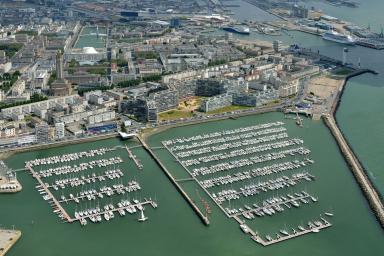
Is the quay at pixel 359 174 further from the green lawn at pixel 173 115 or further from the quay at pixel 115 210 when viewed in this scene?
the quay at pixel 115 210

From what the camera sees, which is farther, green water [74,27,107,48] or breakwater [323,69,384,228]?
green water [74,27,107,48]

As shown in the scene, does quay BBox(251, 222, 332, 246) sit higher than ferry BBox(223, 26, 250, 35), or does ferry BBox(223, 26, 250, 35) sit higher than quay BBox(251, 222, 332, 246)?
ferry BBox(223, 26, 250, 35)

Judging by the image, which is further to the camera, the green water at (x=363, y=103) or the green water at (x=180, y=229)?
the green water at (x=363, y=103)

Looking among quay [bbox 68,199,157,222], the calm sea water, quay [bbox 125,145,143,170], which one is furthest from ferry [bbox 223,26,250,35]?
quay [bbox 68,199,157,222]

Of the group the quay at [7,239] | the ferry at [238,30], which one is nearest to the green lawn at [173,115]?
the quay at [7,239]

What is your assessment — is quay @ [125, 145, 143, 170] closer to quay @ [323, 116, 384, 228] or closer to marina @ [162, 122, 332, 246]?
marina @ [162, 122, 332, 246]

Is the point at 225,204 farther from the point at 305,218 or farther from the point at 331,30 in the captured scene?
the point at 331,30

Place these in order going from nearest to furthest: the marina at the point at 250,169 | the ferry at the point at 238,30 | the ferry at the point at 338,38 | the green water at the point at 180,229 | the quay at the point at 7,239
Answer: the quay at the point at 7,239 → the green water at the point at 180,229 → the marina at the point at 250,169 → the ferry at the point at 338,38 → the ferry at the point at 238,30
